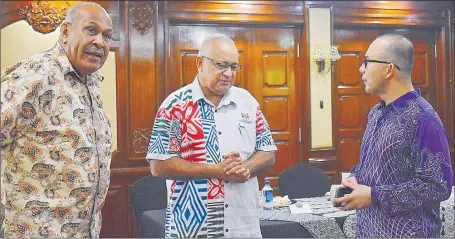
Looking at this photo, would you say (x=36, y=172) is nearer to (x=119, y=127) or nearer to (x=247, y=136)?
(x=247, y=136)

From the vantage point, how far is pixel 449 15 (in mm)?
5984

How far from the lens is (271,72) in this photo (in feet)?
17.4

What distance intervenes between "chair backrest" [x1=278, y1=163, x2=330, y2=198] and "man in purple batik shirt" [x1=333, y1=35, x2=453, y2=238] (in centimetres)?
211

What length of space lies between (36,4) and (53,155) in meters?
3.22

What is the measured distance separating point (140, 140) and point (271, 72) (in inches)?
59.4

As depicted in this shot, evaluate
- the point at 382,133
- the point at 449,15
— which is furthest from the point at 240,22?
the point at 382,133

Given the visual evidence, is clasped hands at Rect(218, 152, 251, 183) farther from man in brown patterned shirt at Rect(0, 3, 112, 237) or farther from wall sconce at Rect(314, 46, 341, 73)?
wall sconce at Rect(314, 46, 341, 73)

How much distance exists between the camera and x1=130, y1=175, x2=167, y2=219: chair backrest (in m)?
3.58

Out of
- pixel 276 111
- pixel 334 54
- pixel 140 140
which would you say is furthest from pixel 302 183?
pixel 334 54

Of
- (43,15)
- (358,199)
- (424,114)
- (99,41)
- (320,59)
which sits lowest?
(358,199)

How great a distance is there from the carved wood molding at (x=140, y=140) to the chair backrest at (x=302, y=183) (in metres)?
1.40

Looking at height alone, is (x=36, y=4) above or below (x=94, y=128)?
above

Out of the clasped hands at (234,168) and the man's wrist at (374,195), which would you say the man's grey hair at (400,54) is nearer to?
the man's wrist at (374,195)

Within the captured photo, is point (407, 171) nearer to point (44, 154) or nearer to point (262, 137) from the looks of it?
point (262, 137)
